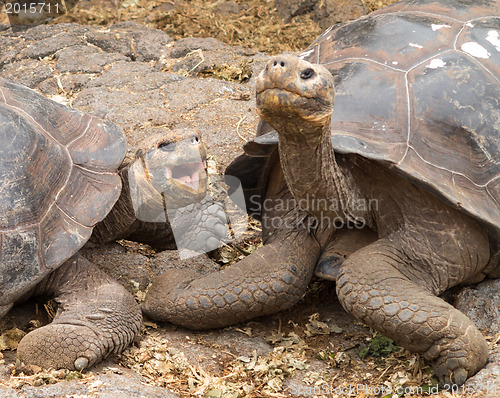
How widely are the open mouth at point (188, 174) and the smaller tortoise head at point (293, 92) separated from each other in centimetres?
98

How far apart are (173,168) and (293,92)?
1219 millimetres

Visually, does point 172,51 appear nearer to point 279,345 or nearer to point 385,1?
point 385,1

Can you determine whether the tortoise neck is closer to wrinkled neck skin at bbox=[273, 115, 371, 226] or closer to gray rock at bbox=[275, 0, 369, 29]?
wrinkled neck skin at bbox=[273, 115, 371, 226]

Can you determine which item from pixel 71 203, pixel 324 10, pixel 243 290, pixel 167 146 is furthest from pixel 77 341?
pixel 324 10

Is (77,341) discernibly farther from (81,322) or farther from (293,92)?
(293,92)

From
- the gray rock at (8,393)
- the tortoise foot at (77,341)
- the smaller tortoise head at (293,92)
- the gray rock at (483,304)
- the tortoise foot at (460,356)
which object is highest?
the smaller tortoise head at (293,92)

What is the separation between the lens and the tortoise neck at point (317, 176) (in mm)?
2896

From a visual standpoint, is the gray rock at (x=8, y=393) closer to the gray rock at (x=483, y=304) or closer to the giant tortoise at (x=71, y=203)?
the giant tortoise at (x=71, y=203)

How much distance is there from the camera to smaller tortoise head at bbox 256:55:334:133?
257 centimetres

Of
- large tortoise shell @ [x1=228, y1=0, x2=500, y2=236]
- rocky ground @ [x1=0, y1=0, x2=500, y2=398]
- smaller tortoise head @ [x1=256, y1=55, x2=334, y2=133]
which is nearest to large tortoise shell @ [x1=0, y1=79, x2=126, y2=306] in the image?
rocky ground @ [x1=0, y1=0, x2=500, y2=398]

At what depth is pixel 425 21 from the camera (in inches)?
143

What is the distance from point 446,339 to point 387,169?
83 cm

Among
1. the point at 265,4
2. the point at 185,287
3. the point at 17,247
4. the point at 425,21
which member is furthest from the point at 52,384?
the point at 265,4

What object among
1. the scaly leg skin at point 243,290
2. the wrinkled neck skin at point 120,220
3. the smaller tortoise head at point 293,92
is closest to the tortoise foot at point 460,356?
the scaly leg skin at point 243,290
